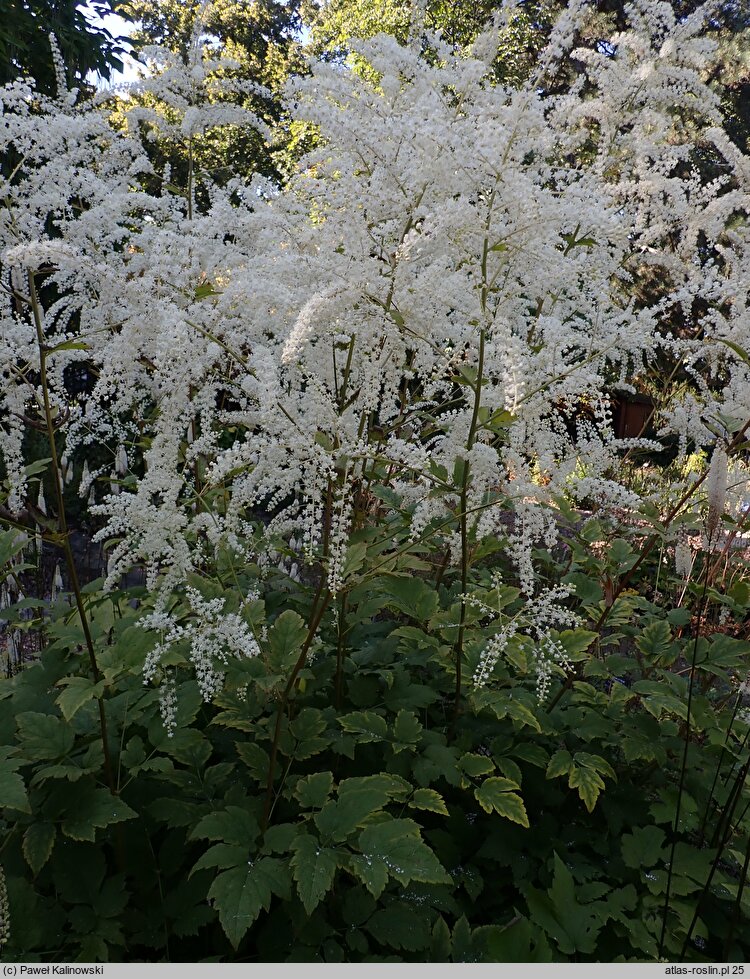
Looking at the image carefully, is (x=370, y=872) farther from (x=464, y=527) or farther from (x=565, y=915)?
(x=464, y=527)

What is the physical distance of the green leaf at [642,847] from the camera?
2.33 metres

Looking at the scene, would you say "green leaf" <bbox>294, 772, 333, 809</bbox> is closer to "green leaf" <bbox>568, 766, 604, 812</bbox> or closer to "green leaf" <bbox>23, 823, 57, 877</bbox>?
"green leaf" <bbox>23, 823, 57, 877</bbox>

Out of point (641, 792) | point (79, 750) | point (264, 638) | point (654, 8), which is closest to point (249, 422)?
point (264, 638)

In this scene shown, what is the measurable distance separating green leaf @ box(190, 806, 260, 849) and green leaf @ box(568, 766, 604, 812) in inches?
42.1

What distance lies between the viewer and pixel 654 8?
423 centimetres

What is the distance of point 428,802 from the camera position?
215cm

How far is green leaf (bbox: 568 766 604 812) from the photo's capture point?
7.57ft

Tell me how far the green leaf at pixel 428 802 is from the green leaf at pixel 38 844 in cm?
107

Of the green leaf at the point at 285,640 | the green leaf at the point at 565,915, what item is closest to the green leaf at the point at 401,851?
the green leaf at the point at 565,915

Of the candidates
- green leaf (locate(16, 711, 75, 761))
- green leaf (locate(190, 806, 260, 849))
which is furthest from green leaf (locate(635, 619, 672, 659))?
green leaf (locate(16, 711, 75, 761))

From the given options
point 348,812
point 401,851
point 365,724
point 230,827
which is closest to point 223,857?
point 230,827

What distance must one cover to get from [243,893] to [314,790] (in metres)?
0.36

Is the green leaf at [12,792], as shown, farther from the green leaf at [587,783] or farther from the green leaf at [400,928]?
the green leaf at [587,783]

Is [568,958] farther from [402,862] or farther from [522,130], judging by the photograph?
[522,130]
